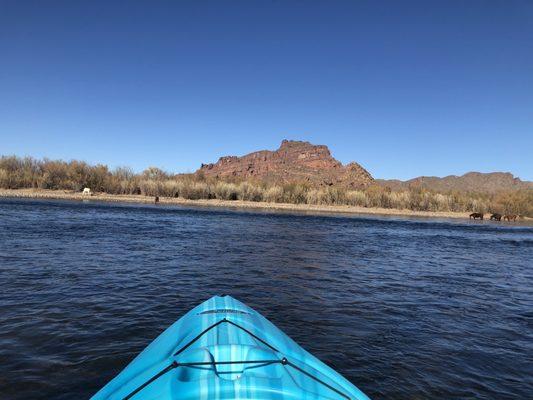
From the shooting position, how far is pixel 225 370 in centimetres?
339

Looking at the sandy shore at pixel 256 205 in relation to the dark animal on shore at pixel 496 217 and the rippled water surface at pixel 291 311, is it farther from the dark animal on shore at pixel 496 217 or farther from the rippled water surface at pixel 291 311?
the rippled water surface at pixel 291 311

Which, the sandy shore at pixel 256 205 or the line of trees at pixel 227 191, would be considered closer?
the sandy shore at pixel 256 205

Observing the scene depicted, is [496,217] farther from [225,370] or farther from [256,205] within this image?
[225,370]

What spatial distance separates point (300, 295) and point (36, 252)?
11101 millimetres

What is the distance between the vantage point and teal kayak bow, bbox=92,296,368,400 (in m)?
3.07

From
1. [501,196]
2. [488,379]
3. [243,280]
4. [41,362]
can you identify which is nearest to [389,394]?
[488,379]

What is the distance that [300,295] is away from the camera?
1059cm

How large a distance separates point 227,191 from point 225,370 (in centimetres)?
9221

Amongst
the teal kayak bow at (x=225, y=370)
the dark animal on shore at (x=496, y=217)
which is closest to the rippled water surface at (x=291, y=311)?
the teal kayak bow at (x=225, y=370)

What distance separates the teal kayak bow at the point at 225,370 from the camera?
3.07m

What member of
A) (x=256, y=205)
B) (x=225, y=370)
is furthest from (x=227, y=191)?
(x=225, y=370)

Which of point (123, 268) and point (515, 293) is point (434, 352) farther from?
point (123, 268)

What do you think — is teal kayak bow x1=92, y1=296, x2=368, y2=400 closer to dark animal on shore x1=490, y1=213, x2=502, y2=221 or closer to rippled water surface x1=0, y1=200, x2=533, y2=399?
rippled water surface x1=0, y1=200, x2=533, y2=399

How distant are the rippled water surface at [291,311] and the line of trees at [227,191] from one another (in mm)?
76491
